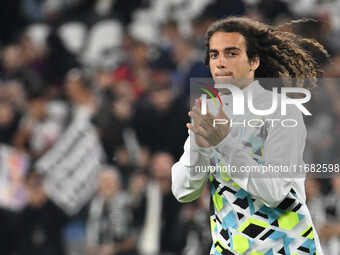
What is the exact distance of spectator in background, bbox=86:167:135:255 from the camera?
6133 mm

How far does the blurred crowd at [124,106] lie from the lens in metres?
6.10

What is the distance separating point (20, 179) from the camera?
6.46m

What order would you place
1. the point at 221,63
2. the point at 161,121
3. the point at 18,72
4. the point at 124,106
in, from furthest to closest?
the point at 18,72 < the point at 124,106 < the point at 161,121 < the point at 221,63

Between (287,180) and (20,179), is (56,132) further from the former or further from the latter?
(287,180)

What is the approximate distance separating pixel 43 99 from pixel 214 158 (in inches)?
152

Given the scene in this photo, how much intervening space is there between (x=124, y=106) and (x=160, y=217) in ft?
3.59

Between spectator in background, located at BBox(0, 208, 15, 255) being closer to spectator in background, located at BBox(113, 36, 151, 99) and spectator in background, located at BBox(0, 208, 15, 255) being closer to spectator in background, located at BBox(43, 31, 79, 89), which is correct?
spectator in background, located at BBox(43, 31, 79, 89)

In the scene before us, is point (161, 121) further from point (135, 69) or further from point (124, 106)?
point (135, 69)

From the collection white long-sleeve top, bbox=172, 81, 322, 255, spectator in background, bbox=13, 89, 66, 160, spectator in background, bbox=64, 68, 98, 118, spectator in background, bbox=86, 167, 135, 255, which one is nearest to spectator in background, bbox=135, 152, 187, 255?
spectator in background, bbox=86, 167, 135, 255

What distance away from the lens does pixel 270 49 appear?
335 cm

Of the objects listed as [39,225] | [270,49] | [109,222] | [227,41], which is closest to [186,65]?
[109,222]

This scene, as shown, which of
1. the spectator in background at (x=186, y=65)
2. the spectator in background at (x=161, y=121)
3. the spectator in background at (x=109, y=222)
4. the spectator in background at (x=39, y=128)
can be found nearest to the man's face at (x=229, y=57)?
the spectator in background at (x=186, y=65)

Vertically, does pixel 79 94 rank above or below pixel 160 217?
above

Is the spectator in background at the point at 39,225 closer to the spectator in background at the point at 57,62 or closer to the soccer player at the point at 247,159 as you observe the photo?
the spectator in background at the point at 57,62
